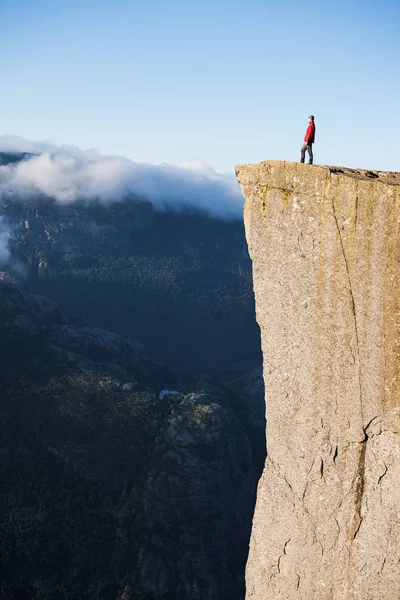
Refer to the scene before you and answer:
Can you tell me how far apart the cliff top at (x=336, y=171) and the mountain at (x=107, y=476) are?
170 feet

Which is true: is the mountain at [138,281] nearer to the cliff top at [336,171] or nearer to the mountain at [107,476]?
the mountain at [107,476]

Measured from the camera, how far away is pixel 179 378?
124m

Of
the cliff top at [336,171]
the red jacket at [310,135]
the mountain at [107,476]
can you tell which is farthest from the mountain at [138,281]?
the cliff top at [336,171]

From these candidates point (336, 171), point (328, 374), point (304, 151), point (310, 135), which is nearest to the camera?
point (336, 171)

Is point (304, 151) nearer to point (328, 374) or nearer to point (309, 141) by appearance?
point (309, 141)

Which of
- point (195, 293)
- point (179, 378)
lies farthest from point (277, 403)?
point (195, 293)

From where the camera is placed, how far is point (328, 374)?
1933cm

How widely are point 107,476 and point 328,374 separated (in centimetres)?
6747

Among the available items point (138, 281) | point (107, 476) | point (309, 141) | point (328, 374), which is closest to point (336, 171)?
point (309, 141)

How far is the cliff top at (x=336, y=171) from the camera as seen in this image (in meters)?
Result: 18.7

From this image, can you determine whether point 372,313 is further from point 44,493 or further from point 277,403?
point 44,493

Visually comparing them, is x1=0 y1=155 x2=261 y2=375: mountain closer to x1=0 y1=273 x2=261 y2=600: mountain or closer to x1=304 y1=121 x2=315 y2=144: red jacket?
x1=0 y1=273 x2=261 y2=600: mountain

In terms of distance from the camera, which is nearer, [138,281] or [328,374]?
[328,374]

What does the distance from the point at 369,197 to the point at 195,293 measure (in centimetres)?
16095
